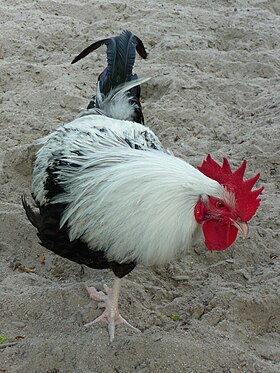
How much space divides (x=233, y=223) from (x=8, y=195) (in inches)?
64.9

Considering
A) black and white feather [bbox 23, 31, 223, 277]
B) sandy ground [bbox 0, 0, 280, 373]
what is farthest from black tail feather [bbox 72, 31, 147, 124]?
sandy ground [bbox 0, 0, 280, 373]

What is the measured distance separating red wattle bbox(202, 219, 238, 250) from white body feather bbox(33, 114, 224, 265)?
0.17 ft

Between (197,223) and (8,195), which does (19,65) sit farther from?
(197,223)

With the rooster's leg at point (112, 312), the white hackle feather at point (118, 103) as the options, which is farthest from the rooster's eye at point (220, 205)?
the white hackle feather at point (118, 103)

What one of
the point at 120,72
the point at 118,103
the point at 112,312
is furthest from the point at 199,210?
the point at 120,72

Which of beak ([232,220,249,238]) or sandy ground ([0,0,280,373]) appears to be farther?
sandy ground ([0,0,280,373])

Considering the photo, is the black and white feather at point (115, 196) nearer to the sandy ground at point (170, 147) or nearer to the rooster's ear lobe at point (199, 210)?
the rooster's ear lobe at point (199, 210)

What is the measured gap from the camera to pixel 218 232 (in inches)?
81.8

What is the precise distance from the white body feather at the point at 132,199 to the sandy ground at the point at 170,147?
0.48m

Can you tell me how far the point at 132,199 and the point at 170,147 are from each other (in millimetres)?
1648

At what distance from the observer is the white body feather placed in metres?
2.03

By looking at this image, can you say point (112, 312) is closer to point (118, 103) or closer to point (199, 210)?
point (199, 210)

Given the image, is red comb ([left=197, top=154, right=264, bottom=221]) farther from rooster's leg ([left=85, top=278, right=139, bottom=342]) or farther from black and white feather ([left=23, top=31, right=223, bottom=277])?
rooster's leg ([left=85, top=278, right=139, bottom=342])

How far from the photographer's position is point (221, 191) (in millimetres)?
1991
